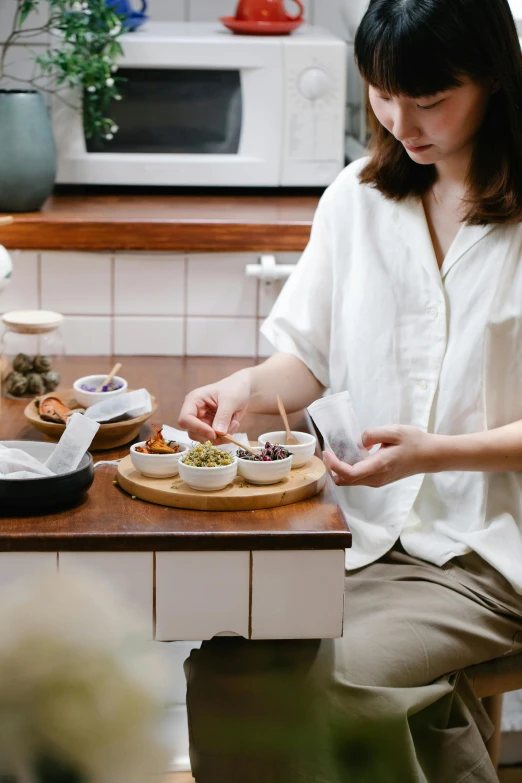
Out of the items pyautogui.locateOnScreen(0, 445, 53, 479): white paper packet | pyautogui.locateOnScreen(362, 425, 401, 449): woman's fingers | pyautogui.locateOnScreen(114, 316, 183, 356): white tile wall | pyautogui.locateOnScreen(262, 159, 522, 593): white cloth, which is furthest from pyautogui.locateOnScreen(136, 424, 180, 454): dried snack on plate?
pyautogui.locateOnScreen(114, 316, 183, 356): white tile wall

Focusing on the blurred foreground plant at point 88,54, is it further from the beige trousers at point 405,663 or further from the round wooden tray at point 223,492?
the beige trousers at point 405,663

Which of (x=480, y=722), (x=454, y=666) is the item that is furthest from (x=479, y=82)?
(x=480, y=722)

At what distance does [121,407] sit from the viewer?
1544mm

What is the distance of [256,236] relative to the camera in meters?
2.10

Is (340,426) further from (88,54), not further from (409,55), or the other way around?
(88,54)

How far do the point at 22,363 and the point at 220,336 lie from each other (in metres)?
0.50

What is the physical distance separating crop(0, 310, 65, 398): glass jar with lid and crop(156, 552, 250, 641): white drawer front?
63 cm

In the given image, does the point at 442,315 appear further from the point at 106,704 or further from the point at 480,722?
the point at 106,704

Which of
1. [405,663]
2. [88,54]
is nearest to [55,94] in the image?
[88,54]

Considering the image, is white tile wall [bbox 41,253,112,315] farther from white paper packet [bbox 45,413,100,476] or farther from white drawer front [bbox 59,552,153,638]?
white drawer front [bbox 59,552,153,638]

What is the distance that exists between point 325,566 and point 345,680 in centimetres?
16

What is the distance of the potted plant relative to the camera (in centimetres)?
207

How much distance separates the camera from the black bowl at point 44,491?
125 centimetres

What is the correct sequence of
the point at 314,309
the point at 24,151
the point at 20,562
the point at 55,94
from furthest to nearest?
the point at 55,94, the point at 24,151, the point at 314,309, the point at 20,562
